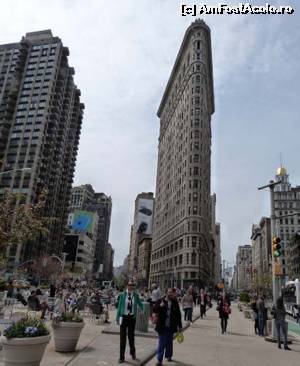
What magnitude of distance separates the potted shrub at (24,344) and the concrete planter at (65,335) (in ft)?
7.72

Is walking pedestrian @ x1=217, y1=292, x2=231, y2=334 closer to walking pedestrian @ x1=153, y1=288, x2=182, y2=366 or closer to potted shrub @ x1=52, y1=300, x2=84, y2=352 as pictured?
walking pedestrian @ x1=153, y1=288, x2=182, y2=366

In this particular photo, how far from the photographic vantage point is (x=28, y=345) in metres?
7.09

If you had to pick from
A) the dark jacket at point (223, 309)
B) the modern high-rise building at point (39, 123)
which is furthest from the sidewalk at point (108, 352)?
the modern high-rise building at point (39, 123)

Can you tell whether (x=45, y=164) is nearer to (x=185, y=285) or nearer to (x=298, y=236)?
(x=185, y=285)

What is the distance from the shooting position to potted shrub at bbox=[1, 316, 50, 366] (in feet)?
23.0

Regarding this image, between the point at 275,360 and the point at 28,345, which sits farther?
the point at 275,360

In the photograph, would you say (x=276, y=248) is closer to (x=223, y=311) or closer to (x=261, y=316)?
(x=261, y=316)

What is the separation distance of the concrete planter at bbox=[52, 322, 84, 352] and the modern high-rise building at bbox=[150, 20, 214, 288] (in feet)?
241

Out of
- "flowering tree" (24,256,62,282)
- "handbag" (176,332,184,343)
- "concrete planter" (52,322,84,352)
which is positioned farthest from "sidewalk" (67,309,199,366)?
"flowering tree" (24,256,62,282)

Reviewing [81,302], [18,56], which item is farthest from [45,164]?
[81,302]

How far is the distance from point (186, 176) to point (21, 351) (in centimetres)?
8661

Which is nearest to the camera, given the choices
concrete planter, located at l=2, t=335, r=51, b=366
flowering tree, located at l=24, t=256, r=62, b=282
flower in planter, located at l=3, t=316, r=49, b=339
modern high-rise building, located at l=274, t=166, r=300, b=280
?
concrete planter, located at l=2, t=335, r=51, b=366

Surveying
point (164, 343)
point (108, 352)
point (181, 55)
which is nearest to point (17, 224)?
point (108, 352)

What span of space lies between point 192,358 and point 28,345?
208 inches
